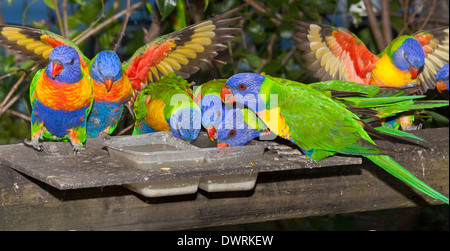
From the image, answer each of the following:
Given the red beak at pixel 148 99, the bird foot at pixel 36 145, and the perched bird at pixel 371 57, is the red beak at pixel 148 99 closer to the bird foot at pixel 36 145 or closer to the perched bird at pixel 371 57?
the bird foot at pixel 36 145

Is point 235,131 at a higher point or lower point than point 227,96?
lower

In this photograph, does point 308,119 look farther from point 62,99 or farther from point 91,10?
point 91,10

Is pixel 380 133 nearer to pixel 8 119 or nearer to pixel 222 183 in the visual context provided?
pixel 222 183

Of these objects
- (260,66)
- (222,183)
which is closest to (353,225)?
(260,66)

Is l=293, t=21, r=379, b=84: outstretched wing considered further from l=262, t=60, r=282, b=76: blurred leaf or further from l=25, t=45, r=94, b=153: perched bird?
l=25, t=45, r=94, b=153: perched bird

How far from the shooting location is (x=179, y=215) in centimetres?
166

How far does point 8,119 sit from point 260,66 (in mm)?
1999

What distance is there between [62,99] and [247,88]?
0.60 meters

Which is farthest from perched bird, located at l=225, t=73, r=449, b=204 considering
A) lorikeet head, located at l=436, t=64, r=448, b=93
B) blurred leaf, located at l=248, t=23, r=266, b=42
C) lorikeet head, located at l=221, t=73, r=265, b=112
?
blurred leaf, located at l=248, t=23, r=266, b=42

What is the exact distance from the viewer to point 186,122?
1738 mm

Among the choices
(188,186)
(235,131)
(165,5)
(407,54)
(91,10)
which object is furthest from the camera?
(91,10)

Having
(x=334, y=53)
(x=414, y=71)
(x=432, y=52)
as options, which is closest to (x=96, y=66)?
(x=334, y=53)

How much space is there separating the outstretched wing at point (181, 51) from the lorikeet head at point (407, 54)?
2.36 feet

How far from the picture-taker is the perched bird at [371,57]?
2119mm
